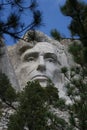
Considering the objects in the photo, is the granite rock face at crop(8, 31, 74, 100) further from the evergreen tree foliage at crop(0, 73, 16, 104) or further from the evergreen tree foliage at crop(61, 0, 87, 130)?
the evergreen tree foliage at crop(0, 73, 16, 104)

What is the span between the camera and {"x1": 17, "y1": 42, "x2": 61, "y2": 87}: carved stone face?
1001cm

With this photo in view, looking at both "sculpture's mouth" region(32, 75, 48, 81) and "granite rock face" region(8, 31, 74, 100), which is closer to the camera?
"sculpture's mouth" region(32, 75, 48, 81)

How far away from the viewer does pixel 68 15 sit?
22.3ft

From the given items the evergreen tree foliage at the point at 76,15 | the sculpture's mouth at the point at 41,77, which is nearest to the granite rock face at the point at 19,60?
the sculpture's mouth at the point at 41,77

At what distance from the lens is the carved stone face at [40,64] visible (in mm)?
10008

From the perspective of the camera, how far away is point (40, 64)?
1004cm

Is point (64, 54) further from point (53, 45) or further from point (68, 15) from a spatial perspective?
point (68, 15)

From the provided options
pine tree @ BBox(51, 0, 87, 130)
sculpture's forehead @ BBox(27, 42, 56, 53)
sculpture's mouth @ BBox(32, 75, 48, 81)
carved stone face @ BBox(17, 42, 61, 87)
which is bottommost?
pine tree @ BBox(51, 0, 87, 130)

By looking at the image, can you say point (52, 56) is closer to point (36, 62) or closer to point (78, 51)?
point (36, 62)

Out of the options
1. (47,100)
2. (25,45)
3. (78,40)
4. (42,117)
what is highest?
(25,45)

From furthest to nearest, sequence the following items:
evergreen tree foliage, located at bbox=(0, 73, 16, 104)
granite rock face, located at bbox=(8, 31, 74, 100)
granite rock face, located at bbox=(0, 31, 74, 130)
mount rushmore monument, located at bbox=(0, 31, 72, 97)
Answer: granite rock face, located at bbox=(8, 31, 74, 100), mount rushmore monument, located at bbox=(0, 31, 72, 97), granite rock face, located at bbox=(0, 31, 74, 130), evergreen tree foliage, located at bbox=(0, 73, 16, 104)

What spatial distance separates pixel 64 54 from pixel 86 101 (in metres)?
3.85

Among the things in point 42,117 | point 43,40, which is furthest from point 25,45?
point 42,117

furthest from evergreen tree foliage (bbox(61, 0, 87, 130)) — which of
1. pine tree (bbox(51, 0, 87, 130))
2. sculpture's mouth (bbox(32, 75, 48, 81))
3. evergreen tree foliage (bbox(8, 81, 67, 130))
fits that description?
sculpture's mouth (bbox(32, 75, 48, 81))
